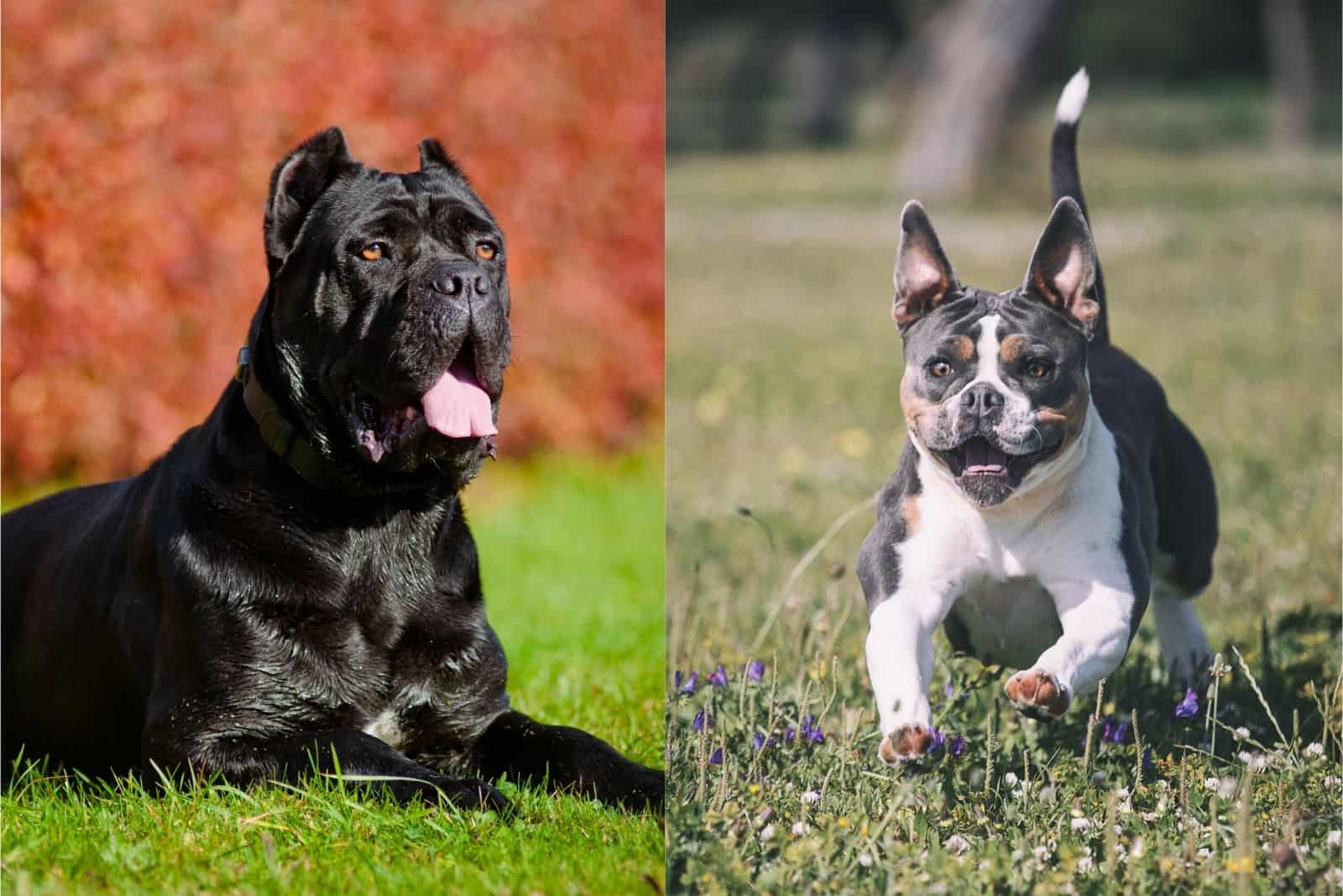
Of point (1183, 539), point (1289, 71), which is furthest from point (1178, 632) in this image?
point (1289, 71)

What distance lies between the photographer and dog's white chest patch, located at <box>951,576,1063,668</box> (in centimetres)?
301

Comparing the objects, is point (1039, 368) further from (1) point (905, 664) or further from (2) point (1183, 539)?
(2) point (1183, 539)

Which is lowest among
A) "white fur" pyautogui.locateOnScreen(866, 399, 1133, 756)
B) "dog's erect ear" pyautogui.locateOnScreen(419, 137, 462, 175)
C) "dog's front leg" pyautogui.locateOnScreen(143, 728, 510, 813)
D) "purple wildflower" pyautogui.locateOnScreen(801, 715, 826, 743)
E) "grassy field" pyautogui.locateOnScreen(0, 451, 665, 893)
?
"grassy field" pyautogui.locateOnScreen(0, 451, 665, 893)

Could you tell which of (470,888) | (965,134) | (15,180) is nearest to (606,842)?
(470,888)

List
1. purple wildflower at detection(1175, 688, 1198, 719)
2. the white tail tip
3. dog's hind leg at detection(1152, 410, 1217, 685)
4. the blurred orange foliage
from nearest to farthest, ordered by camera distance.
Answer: purple wildflower at detection(1175, 688, 1198, 719) → the white tail tip → dog's hind leg at detection(1152, 410, 1217, 685) → the blurred orange foliage

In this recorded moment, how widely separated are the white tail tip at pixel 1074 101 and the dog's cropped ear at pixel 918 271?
22.3 inches

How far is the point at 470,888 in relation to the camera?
99.0 inches

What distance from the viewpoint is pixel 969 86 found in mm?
11547

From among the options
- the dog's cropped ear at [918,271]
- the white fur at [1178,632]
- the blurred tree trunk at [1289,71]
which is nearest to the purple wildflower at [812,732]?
the dog's cropped ear at [918,271]

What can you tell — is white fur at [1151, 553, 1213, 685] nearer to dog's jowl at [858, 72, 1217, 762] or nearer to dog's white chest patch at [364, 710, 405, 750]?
dog's jowl at [858, 72, 1217, 762]

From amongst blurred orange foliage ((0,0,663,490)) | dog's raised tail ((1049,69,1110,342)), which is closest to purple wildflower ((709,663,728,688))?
dog's raised tail ((1049,69,1110,342))

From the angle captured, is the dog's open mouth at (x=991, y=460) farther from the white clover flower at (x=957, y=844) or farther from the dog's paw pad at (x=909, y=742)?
the white clover flower at (x=957, y=844)

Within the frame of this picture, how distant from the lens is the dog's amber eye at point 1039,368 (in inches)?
113

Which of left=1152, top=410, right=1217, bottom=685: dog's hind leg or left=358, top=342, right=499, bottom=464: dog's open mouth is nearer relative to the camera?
left=358, top=342, right=499, bottom=464: dog's open mouth
